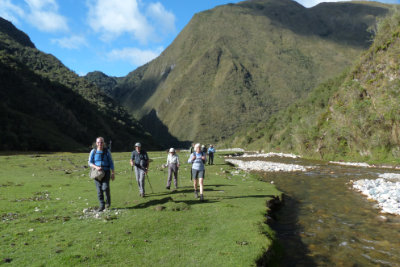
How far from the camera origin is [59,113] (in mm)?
102625

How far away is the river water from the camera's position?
29.3 ft

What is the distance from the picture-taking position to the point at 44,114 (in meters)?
97.3

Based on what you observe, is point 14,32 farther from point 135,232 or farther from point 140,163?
point 135,232

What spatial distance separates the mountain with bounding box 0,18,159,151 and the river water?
7700cm

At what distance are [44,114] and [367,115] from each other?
10240 centimetres

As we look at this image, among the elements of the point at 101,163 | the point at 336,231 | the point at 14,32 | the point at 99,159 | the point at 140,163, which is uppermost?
the point at 14,32

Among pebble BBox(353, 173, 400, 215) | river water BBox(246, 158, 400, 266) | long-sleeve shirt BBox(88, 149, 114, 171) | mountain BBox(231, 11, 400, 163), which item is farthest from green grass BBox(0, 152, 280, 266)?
mountain BBox(231, 11, 400, 163)

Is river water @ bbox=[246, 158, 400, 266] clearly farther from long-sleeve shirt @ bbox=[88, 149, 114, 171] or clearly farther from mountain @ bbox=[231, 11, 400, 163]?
mountain @ bbox=[231, 11, 400, 163]

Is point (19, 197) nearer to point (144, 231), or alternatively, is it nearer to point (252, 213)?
point (144, 231)

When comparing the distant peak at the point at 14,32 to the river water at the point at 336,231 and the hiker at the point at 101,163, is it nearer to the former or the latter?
the hiker at the point at 101,163

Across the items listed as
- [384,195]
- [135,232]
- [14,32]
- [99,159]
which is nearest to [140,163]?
[99,159]

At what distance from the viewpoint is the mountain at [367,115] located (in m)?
35.9

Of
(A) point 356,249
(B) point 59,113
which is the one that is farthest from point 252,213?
(B) point 59,113

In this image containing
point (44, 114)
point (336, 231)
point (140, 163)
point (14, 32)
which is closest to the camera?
point (336, 231)
